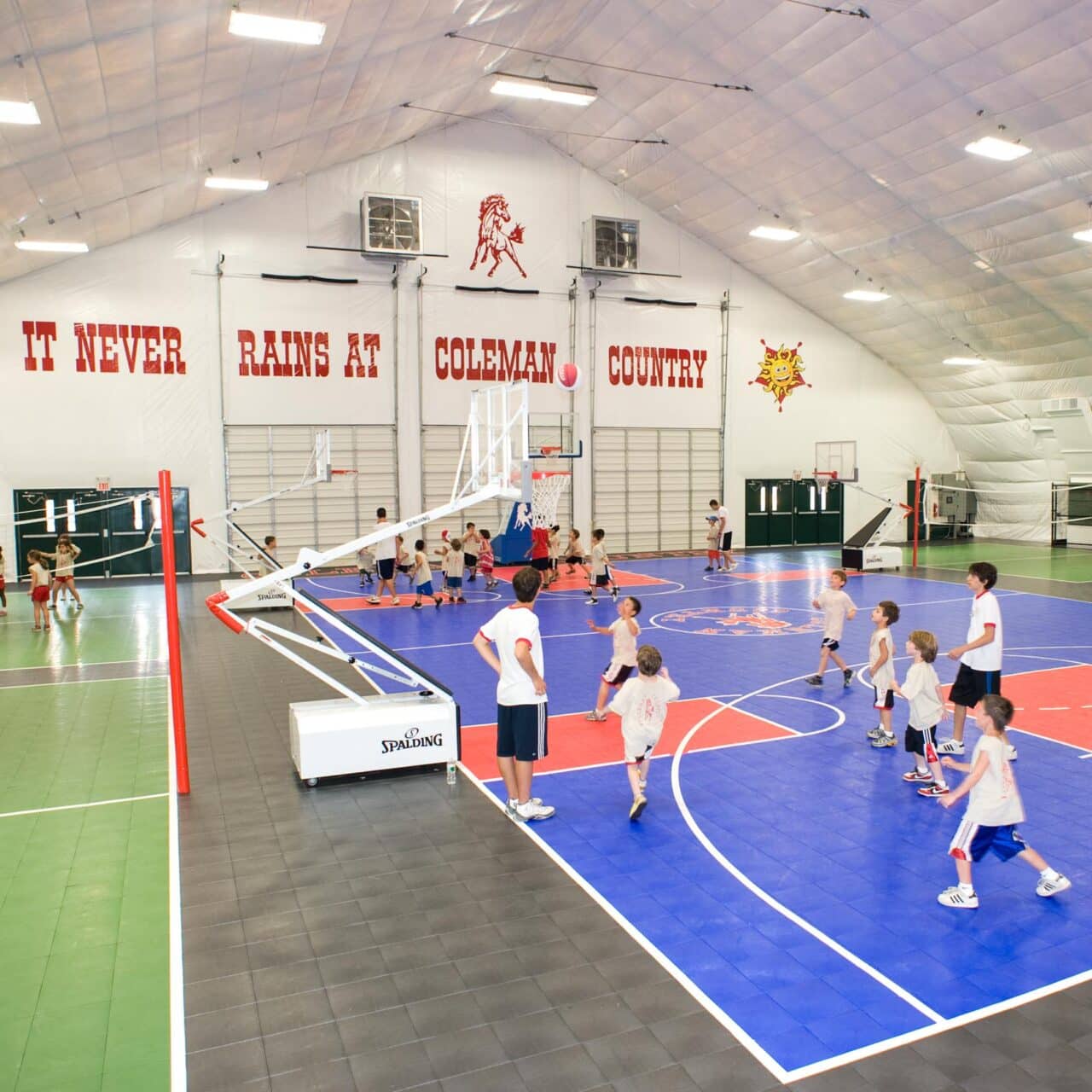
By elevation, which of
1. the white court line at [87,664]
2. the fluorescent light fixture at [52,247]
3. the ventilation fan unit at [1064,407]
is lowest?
the white court line at [87,664]

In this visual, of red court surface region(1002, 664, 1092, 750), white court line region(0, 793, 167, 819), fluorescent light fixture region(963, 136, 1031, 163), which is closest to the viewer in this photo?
white court line region(0, 793, 167, 819)

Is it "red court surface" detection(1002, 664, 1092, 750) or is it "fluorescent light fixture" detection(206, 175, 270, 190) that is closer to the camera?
"red court surface" detection(1002, 664, 1092, 750)

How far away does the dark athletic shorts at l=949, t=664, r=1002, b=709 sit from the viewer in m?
9.08

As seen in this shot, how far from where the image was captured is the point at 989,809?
612 cm

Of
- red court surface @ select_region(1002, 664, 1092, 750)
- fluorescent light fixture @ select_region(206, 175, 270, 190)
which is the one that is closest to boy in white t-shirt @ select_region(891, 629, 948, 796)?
red court surface @ select_region(1002, 664, 1092, 750)

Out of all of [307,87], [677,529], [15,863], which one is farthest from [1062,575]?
[15,863]

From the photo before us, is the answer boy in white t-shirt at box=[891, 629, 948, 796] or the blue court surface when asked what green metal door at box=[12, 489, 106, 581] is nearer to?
the blue court surface

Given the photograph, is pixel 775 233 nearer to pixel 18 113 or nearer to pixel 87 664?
pixel 18 113

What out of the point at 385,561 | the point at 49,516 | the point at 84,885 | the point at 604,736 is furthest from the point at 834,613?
the point at 49,516

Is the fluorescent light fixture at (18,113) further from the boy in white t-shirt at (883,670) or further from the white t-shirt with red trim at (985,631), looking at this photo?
the white t-shirt with red trim at (985,631)

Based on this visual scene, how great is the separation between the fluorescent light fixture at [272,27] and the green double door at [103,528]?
14.0 meters

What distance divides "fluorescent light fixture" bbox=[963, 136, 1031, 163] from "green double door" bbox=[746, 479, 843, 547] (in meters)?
14.2

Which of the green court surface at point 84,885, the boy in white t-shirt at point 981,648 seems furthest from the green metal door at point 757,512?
the boy in white t-shirt at point 981,648

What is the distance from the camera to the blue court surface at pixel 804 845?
5320mm
